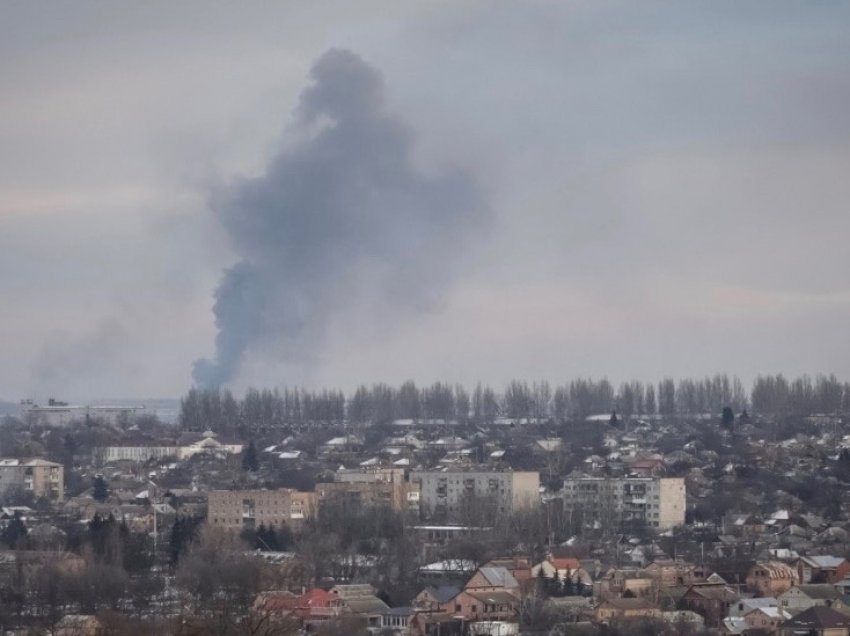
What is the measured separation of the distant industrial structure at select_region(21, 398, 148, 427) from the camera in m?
61.7

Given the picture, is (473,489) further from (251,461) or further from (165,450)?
(165,450)

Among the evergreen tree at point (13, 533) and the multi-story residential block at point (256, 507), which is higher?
the multi-story residential block at point (256, 507)

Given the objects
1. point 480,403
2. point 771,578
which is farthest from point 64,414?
point 771,578

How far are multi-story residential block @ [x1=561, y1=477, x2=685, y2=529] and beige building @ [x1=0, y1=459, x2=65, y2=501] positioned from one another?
414 inches

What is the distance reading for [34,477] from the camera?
144 ft

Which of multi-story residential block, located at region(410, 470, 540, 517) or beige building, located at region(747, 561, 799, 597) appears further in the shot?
multi-story residential block, located at region(410, 470, 540, 517)

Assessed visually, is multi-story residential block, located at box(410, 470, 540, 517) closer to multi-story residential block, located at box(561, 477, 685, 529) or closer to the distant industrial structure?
multi-story residential block, located at box(561, 477, 685, 529)

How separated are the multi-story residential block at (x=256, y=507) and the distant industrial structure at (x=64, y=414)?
73.4 feet

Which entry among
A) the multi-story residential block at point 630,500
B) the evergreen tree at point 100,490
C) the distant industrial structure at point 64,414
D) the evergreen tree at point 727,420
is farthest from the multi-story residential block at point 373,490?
the distant industrial structure at point 64,414

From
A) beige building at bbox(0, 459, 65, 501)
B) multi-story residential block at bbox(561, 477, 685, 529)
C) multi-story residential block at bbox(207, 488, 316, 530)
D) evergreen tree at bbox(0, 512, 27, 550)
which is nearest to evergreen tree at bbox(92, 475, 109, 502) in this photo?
beige building at bbox(0, 459, 65, 501)

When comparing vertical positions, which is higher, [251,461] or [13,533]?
[251,461]

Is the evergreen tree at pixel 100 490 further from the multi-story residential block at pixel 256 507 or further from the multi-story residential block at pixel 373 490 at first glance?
the multi-story residential block at pixel 373 490

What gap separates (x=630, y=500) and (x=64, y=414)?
2989cm

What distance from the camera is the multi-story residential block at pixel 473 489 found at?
37.1 meters
